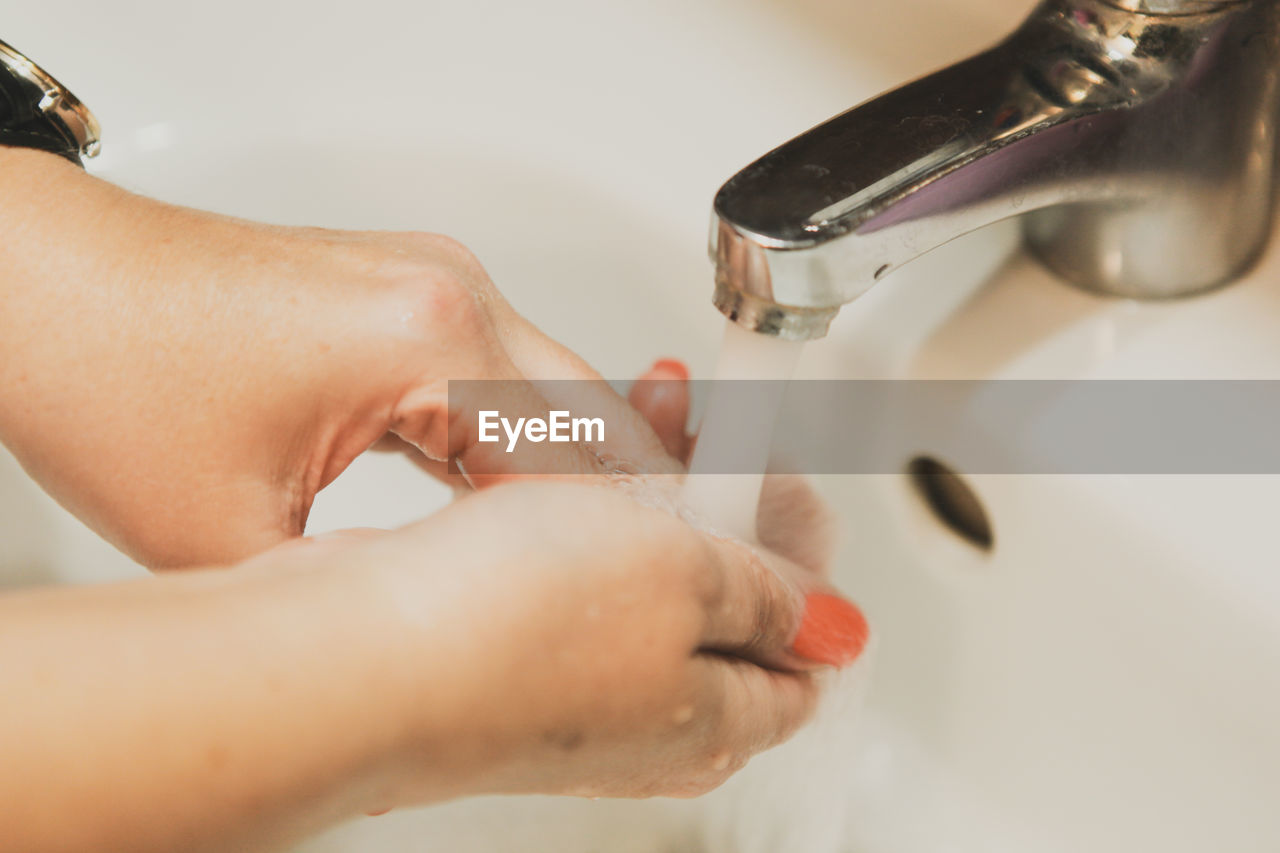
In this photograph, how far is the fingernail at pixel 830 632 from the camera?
32cm

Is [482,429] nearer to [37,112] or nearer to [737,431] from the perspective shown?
[737,431]

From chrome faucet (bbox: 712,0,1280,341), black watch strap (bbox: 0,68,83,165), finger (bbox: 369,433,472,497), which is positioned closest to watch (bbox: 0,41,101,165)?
black watch strap (bbox: 0,68,83,165)

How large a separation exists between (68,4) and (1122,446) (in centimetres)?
Answer: 45

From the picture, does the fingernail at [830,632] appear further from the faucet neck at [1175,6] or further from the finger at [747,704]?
the faucet neck at [1175,6]

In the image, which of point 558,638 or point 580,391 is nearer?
point 558,638

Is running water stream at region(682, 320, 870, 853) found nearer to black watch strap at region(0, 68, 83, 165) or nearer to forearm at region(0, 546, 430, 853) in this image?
forearm at region(0, 546, 430, 853)

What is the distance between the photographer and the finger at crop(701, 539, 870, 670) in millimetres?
261

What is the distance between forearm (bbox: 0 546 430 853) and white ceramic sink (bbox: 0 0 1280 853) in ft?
0.72

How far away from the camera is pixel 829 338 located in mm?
362

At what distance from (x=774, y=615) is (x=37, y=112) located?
0.30 metres

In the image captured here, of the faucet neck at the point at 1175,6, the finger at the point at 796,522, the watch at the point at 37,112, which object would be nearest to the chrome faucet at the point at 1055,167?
the faucet neck at the point at 1175,6

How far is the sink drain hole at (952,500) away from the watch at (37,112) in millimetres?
311

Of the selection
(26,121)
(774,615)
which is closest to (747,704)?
(774,615)

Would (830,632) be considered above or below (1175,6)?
below
